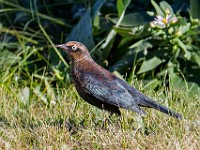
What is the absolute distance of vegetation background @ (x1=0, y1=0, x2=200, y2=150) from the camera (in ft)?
17.9

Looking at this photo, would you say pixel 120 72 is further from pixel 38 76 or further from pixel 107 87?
pixel 107 87

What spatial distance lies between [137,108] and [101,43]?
2.00 metres

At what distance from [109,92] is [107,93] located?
18 millimetres

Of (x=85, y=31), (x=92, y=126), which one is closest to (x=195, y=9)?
(x=85, y=31)

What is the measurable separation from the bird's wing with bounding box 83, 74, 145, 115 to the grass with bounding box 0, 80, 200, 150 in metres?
0.14

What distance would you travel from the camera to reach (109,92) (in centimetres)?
573

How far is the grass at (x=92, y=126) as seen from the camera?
5.28 m

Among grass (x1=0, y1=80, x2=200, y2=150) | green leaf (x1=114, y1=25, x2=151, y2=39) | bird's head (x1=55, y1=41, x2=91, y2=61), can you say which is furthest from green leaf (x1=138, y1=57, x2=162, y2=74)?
bird's head (x1=55, y1=41, x2=91, y2=61)

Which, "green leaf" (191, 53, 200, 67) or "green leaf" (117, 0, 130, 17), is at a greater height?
"green leaf" (117, 0, 130, 17)

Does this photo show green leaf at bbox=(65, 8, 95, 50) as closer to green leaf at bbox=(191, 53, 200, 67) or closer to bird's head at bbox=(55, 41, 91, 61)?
green leaf at bbox=(191, 53, 200, 67)

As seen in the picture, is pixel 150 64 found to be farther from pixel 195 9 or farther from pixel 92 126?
pixel 92 126

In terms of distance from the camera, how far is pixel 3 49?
800 cm

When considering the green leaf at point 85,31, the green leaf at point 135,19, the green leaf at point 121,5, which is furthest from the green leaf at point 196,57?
the green leaf at point 85,31

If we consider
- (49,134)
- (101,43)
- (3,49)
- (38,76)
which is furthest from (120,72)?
(49,134)
